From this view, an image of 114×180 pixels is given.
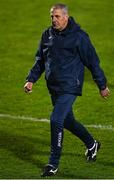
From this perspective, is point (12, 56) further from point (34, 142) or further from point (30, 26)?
point (34, 142)

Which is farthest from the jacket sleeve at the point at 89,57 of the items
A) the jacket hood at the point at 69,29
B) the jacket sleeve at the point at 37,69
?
the jacket sleeve at the point at 37,69

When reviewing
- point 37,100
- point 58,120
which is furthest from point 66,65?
point 37,100

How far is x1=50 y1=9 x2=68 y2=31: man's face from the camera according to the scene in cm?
1234

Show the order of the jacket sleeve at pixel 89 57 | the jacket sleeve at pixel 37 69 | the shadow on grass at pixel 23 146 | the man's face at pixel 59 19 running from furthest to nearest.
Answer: the shadow on grass at pixel 23 146, the jacket sleeve at pixel 37 69, the jacket sleeve at pixel 89 57, the man's face at pixel 59 19

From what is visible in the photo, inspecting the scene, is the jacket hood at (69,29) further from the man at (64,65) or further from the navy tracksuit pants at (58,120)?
the navy tracksuit pants at (58,120)

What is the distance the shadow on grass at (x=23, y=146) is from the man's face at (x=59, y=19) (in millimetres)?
2111

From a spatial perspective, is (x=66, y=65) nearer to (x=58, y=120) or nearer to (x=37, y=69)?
(x=37, y=69)

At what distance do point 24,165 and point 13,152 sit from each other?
1.11m

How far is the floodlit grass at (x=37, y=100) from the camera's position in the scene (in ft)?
43.3

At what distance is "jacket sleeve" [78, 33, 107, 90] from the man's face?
31 centimetres

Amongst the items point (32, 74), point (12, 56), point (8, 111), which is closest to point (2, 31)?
point (12, 56)

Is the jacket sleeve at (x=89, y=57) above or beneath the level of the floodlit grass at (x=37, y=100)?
above

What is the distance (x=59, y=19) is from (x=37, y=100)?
7834 millimetres

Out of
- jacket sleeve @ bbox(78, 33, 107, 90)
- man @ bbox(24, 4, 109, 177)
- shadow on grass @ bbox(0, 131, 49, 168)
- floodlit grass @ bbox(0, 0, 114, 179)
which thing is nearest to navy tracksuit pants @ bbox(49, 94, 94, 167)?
man @ bbox(24, 4, 109, 177)
